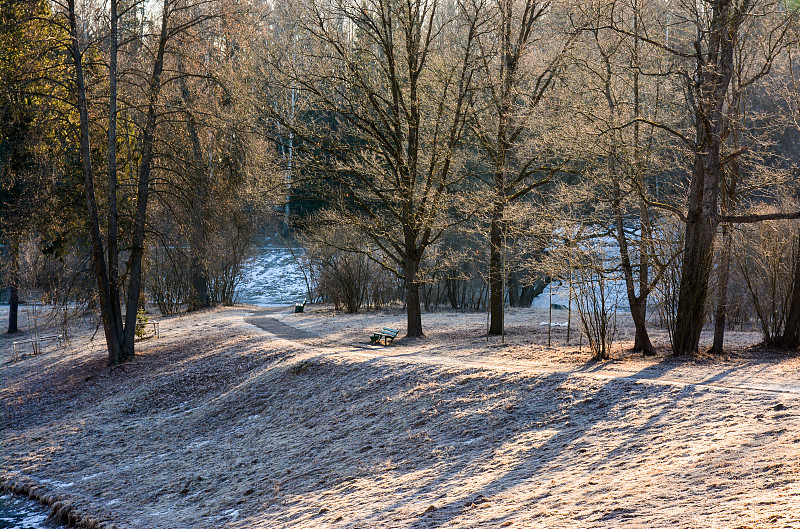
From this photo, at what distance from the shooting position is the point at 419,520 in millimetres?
5410

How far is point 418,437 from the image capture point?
305 inches

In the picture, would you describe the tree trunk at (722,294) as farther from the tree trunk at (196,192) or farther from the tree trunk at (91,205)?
the tree trunk at (91,205)

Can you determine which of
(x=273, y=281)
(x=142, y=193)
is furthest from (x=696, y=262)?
(x=273, y=281)

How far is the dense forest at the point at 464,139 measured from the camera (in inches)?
403

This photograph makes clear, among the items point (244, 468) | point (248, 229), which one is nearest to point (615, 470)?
point (244, 468)

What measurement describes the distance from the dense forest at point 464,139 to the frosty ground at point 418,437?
1539mm

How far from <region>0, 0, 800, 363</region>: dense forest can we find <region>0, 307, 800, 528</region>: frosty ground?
60.6 inches

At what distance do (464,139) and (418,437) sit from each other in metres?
8.47

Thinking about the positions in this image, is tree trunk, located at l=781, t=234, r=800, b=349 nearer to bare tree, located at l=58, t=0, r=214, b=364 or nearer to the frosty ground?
the frosty ground

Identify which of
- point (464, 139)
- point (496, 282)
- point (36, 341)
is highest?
point (464, 139)

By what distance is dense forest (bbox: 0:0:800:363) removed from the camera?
33.6 ft

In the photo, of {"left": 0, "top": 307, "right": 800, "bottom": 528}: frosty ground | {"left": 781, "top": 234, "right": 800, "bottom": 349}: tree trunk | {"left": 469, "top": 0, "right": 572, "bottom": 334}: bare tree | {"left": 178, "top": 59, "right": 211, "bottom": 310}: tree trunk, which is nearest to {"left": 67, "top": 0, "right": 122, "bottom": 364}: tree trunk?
{"left": 0, "top": 307, "right": 800, "bottom": 528}: frosty ground

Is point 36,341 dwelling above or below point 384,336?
below

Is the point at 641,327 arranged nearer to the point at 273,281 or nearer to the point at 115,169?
the point at 115,169
